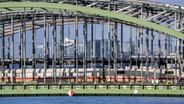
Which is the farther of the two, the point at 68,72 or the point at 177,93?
the point at 68,72

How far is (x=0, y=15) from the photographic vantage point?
10006cm

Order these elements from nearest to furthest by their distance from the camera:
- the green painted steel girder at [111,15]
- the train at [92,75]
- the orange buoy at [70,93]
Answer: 1. the orange buoy at [70,93]
2. the green painted steel girder at [111,15]
3. the train at [92,75]

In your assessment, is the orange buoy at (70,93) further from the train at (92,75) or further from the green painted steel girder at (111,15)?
the train at (92,75)

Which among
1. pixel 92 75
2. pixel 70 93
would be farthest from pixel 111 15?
pixel 92 75

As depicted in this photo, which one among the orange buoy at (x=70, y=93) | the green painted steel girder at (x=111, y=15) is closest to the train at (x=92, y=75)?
the green painted steel girder at (x=111, y=15)

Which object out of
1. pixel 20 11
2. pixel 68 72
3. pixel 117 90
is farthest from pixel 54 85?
pixel 68 72

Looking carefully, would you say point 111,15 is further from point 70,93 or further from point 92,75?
point 92,75

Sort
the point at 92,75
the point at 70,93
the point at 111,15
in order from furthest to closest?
the point at 92,75 < the point at 111,15 < the point at 70,93

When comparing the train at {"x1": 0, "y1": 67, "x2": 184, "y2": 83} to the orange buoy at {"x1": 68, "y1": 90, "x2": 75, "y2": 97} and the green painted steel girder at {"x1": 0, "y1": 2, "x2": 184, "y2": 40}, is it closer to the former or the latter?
the green painted steel girder at {"x1": 0, "y1": 2, "x2": 184, "y2": 40}

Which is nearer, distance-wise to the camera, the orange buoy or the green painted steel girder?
the orange buoy

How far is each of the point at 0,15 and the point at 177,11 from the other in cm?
2641

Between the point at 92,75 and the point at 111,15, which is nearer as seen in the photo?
the point at 111,15

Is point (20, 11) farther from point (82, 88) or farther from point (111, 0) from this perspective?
point (82, 88)

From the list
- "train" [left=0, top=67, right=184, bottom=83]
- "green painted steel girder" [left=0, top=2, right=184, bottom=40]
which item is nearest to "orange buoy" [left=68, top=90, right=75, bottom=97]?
"green painted steel girder" [left=0, top=2, right=184, bottom=40]
